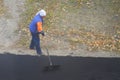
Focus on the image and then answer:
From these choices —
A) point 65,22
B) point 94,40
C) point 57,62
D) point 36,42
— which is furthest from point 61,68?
point 65,22

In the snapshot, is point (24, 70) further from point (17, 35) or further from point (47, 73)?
point (17, 35)

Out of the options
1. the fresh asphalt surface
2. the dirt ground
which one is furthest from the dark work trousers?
the fresh asphalt surface

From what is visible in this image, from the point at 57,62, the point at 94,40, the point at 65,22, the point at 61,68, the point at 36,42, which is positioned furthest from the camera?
the point at 65,22

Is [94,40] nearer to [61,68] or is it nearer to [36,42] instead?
[36,42]

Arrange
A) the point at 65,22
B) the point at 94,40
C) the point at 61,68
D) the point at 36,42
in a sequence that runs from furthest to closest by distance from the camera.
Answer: the point at 65,22
the point at 94,40
the point at 36,42
the point at 61,68

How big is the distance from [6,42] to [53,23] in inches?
96.4

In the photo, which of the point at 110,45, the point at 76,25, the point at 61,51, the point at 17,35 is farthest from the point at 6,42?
the point at 110,45

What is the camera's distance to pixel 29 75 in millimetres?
10047

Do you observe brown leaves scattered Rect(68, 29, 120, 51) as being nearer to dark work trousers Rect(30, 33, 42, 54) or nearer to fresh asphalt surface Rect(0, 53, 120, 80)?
fresh asphalt surface Rect(0, 53, 120, 80)

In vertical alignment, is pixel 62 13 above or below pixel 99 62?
above

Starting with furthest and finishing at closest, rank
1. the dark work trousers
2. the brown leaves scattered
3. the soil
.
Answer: the brown leaves scattered < the soil < the dark work trousers

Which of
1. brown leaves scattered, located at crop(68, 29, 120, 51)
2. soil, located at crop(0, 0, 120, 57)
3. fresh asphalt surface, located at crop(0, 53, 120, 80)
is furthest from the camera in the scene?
brown leaves scattered, located at crop(68, 29, 120, 51)

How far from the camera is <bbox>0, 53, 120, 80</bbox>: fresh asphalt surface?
32.9ft

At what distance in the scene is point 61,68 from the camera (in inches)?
412
